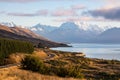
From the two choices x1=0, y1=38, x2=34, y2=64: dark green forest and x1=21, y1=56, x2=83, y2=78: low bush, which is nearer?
x1=21, y1=56, x2=83, y2=78: low bush

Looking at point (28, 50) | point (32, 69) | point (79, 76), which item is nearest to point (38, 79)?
point (79, 76)

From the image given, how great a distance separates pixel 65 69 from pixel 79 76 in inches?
76.8

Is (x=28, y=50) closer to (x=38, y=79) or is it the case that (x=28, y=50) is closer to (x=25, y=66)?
(x=25, y=66)

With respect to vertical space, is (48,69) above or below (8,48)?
below

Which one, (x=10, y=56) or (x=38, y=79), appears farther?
(x=10, y=56)

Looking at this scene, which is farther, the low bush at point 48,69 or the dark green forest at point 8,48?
the dark green forest at point 8,48

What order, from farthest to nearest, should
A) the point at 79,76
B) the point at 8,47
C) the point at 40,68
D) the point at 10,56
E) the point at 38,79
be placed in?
the point at 8,47
the point at 10,56
the point at 40,68
the point at 79,76
the point at 38,79

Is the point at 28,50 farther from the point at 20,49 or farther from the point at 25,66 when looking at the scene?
the point at 25,66

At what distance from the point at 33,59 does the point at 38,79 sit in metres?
14.5

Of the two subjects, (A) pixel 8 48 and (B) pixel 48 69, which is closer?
(B) pixel 48 69

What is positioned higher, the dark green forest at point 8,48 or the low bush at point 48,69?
the dark green forest at point 8,48

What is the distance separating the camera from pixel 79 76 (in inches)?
1521

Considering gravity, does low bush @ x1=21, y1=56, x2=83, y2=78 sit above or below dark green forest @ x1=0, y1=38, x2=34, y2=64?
below

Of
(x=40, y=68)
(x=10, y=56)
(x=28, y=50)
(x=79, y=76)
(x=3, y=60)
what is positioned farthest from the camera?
(x=28, y=50)
